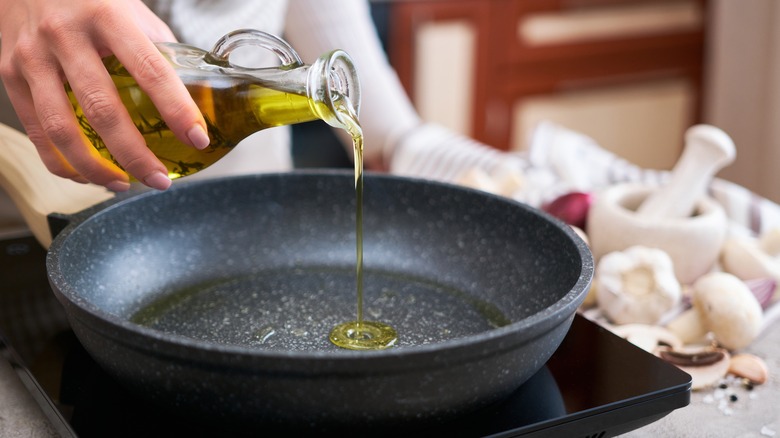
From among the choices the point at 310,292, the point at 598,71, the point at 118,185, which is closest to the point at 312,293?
the point at 310,292

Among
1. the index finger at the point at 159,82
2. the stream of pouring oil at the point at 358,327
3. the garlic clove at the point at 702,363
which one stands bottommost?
the garlic clove at the point at 702,363

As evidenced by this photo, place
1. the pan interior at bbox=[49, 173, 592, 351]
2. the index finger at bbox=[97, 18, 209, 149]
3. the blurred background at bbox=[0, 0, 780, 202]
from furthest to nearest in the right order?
1. the blurred background at bbox=[0, 0, 780, 202]
2. the pan interior at bbox=[49, 173, 592, 351]
3. the index finger at bbox=[97, 18, 209, 149]

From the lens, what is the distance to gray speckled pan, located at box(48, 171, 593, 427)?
515 millimetres

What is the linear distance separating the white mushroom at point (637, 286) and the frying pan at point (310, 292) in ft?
0.30

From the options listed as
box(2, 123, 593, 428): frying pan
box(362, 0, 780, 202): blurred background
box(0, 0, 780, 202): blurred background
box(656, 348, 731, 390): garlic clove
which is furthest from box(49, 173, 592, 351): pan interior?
box(362, 0, 780, 202): blurred background

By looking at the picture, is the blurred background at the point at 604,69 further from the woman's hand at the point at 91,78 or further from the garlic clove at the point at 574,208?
the woman's hand at the point at 91,78

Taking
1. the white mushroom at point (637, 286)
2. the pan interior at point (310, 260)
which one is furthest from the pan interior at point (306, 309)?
the white mushroom at point (637, 286)

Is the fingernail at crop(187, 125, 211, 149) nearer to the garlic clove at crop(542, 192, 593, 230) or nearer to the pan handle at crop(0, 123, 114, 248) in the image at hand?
the pan handle at crop(0, 123, 114, 248)

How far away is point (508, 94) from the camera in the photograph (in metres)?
2.57

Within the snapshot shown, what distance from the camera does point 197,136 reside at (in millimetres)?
634

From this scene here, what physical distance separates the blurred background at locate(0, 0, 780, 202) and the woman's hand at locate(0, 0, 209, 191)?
1.57 meters

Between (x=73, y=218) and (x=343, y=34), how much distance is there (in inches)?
31.9

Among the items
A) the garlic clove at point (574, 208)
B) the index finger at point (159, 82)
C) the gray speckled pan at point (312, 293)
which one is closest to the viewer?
the gray speckled pan at point (312, 293)

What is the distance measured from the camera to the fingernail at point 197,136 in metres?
0.63
